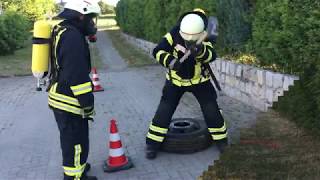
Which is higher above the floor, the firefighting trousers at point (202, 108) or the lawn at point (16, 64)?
the firefighting trousers at point (202, 108)

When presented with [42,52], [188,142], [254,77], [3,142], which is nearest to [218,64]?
[254,77]

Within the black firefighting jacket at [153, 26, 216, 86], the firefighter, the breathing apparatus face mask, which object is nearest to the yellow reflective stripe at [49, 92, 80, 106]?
the firefighter

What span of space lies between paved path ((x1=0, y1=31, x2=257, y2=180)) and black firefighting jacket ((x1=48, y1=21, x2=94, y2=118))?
1.15m

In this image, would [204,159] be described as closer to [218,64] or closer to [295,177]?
[295,177]

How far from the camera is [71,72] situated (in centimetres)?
427

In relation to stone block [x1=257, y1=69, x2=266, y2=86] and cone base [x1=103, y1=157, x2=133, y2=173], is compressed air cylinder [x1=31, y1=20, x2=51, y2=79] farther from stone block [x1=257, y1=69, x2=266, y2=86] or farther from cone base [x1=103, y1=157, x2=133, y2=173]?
stone block [x1=257, y1=69, x2=266, y2=86]

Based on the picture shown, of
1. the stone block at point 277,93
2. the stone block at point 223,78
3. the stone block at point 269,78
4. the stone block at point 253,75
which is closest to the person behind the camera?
the stone block at point 277,93

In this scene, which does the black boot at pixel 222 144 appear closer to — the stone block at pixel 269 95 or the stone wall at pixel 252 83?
the stone wall at pixel 252 83

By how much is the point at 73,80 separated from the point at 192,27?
165 centimetres

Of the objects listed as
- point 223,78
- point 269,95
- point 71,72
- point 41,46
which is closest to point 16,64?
point 223,78

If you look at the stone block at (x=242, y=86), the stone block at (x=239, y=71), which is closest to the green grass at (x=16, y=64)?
the stone block at (x=239, y=71)

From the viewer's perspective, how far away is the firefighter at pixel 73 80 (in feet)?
14.1

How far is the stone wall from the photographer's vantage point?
6.93 meters

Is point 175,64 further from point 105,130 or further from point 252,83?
point 252,83
